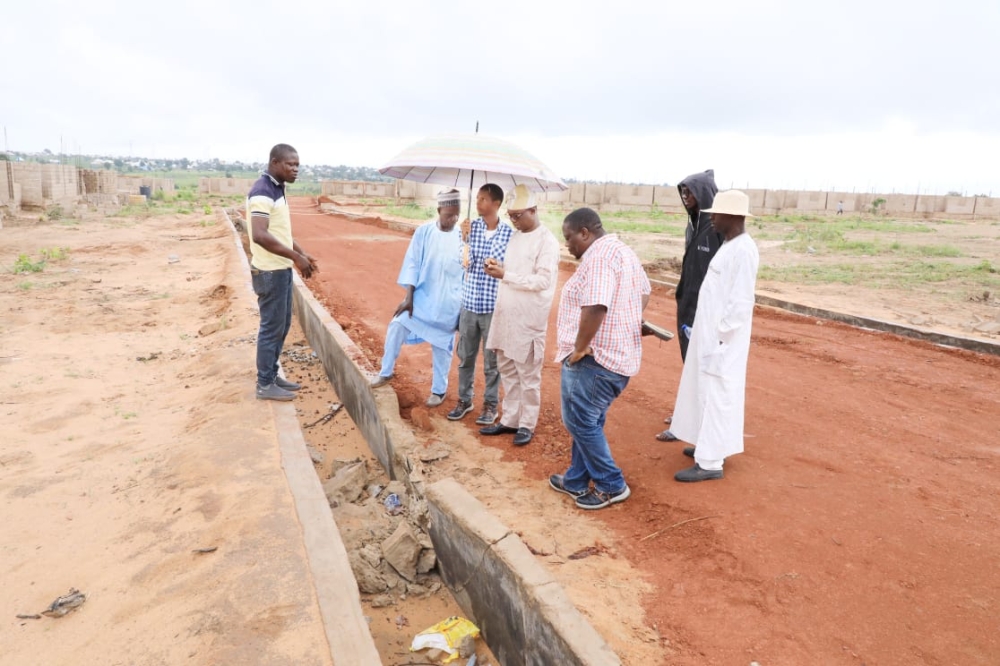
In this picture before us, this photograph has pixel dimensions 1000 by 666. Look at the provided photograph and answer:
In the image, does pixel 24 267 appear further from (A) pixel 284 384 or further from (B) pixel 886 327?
(B) pixel 886 327

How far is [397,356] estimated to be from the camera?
5.65m

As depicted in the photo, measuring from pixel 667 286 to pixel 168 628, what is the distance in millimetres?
10846

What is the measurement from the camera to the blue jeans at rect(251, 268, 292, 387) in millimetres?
5242

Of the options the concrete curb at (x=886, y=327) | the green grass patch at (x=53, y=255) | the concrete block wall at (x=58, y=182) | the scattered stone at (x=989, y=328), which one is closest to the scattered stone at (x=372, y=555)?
the concrete curb at (x=886, y=327)

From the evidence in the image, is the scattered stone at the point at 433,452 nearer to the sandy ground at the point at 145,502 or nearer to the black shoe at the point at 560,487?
the black shoe at the point at 560,487

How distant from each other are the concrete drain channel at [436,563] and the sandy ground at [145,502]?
0.84ft

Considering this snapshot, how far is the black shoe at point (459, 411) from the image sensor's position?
5.49m

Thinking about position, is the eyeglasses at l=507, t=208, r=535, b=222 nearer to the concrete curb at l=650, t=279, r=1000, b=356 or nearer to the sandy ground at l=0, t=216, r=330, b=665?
the sandy ground at l=0, t=216, r=330, b=665

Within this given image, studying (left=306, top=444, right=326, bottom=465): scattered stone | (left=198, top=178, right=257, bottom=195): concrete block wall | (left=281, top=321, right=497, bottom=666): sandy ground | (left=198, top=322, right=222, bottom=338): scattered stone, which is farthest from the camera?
(left=198, top=178, right=257, bottom=195): concrete block wall

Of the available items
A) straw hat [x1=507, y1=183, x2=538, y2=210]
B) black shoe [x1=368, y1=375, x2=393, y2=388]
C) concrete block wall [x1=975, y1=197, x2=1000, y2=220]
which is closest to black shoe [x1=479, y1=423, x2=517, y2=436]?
black shoe [x1=368, y1=375, x2=393, y2=388]

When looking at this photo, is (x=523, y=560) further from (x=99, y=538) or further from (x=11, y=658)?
(x=99, y=538)

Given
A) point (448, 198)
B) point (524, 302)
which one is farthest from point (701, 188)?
point (448, 198)

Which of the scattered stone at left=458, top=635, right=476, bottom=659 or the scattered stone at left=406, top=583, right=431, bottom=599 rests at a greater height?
the scattered stone at left=458, top=635, right=476, bottom=659

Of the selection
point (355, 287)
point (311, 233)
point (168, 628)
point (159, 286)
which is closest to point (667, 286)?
point (355, 287)
